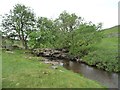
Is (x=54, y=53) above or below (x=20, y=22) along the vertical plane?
below

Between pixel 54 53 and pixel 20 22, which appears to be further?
pixel 20 22

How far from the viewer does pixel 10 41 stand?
53875 millimetres

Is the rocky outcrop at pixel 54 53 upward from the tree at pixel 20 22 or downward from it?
downward

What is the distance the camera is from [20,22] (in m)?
51.4

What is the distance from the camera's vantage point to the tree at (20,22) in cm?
5142

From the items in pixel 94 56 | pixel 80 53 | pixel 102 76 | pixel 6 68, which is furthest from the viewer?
pixel 80 53

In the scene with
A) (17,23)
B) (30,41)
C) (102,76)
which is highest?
(17,23)

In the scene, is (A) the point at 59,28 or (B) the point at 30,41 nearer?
(A) the point at 59,28

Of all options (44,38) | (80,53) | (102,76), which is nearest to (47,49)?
(44,38)

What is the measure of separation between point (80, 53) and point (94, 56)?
639 centimetres

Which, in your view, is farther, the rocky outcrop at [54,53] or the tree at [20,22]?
the tree at [20,22]

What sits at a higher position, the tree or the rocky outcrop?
the tree

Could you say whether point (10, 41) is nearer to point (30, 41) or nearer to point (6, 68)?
point (30, 41)

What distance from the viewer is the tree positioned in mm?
51419
